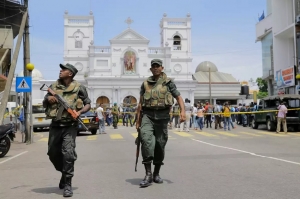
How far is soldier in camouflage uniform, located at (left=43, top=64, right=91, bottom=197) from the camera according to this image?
18.5ft

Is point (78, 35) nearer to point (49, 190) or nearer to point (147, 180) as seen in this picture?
point (49, 190)

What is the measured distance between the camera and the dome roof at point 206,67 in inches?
3351

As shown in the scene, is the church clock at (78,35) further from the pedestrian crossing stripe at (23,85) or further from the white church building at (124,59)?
the pedestrian crossing stripe at (23,85)

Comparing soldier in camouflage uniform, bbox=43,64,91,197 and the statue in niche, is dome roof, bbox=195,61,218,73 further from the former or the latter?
soldier in camouflage uniform, bbox=43,64,91,197

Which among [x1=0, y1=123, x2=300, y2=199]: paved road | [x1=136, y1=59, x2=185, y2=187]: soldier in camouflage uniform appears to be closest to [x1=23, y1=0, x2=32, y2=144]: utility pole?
[x1=0, y1=123, x2=300, y2=199]: paved road

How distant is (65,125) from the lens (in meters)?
5.75

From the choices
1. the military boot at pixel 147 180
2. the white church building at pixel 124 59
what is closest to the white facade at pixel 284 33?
the military boot at pixel 147 180

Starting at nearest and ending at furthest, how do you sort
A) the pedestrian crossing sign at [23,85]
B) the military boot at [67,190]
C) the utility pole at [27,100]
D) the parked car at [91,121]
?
the military boot at [67,190], the pedestrian crossing sign at [23,85], the utility pole at [27,100], the parked car at [91,121]

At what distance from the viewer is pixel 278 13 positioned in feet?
115

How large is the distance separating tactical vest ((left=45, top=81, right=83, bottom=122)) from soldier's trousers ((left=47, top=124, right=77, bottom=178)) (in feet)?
0.57

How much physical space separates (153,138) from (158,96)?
0.66 m

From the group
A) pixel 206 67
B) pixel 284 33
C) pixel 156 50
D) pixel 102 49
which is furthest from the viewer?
pixel 206 67

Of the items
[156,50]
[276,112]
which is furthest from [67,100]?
[156,50]

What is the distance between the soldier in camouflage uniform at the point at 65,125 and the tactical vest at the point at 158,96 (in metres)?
0.97
